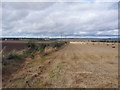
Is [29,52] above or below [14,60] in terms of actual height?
above

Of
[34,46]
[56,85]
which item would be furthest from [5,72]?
[34,46]

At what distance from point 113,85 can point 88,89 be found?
4.86ft

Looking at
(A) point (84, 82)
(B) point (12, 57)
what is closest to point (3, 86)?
(A) point (84, 82)

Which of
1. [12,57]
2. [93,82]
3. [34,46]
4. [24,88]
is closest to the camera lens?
[24,88]

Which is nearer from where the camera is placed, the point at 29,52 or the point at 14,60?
the point at 14,60

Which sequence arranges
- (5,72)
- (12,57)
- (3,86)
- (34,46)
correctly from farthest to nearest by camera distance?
(34,46) → (12,57) → (5,72) → (3,86)

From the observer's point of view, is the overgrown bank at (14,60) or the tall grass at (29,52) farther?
the tall grass at (29,52)

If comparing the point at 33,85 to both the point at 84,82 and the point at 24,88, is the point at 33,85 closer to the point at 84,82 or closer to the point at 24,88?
the point at 24,88

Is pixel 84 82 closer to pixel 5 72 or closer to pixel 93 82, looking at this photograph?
pixel 93 82

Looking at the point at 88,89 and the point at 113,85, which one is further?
the point at 113,85

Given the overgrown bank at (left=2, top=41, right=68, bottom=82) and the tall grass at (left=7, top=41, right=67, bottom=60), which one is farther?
the tall grass at (left=7, top=41, right=67, bottom=60)

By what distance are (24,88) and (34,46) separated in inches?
868

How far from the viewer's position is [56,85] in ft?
26.0

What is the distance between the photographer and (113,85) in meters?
8.16
